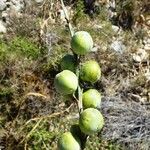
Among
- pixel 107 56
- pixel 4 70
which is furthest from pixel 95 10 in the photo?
pixel 4 70

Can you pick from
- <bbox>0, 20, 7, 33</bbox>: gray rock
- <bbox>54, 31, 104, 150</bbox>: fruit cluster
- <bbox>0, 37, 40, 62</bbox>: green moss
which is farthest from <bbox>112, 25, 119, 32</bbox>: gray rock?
<bbox>54, 31, 104, 150</bbox>: fruit cluster

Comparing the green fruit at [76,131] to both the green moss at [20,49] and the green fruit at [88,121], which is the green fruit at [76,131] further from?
the green moss at [20,49]

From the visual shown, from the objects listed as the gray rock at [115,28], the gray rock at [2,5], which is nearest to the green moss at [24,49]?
the gray rock at [2,5]

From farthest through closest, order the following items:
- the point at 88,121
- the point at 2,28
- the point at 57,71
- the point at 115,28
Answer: the point at 115,28 → the point at 2,28 → the point at 57,71 → the point at 88,121

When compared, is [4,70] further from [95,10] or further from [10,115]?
[95,10]

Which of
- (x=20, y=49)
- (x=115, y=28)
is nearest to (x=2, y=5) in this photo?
(x=20, y=49)

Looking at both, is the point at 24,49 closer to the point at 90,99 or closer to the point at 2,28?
the point at 2,28

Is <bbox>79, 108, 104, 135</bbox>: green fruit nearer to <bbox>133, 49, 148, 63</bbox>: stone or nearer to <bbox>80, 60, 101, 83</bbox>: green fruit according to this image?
<bbox>80, 60, 101, 83</bbox>: green fruit
